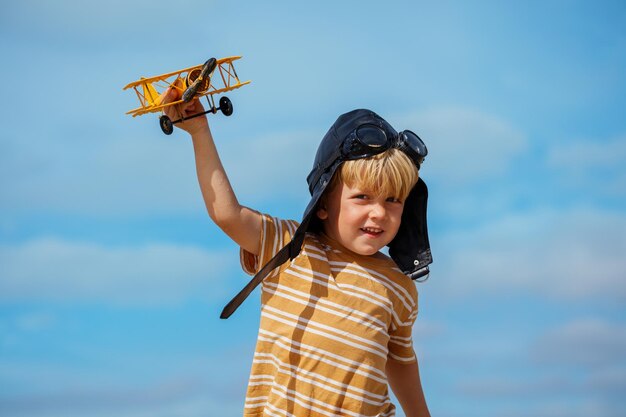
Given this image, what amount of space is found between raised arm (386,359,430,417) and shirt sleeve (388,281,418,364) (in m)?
0.05

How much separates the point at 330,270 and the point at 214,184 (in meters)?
0.65

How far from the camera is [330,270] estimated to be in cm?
438

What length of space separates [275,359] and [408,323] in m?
0.70

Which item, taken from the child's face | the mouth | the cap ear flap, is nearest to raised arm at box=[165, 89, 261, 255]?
the child's face

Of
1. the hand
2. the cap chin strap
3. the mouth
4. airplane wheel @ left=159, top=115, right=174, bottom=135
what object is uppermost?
the hand

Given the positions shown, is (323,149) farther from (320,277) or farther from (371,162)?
(320,277)

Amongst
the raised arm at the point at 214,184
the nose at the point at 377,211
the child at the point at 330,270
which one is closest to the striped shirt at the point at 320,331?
the child at the point at 330,270

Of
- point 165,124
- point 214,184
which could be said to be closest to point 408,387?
point 214,184

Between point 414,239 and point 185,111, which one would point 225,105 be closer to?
point 185,111

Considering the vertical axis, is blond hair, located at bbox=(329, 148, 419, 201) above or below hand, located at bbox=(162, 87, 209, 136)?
below

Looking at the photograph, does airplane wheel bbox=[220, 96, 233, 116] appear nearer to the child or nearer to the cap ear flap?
the child

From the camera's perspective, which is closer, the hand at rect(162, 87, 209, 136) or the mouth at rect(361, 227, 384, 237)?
the hand at rect(162, 87, 209, 136)

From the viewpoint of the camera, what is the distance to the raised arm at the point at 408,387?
15.7 feet

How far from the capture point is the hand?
13.8 ft
